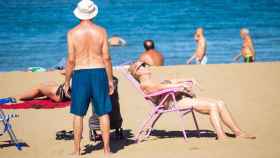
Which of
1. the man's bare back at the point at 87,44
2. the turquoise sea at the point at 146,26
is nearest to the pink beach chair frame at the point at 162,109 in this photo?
the man's bare back at the point at 87,44

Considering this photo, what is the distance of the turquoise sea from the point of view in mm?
22406

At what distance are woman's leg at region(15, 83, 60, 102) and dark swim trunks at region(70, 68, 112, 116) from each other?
11.2ft

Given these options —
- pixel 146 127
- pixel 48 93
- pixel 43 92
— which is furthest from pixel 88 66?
pixel 43 92

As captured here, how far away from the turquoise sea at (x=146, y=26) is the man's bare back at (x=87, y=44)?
1274cm

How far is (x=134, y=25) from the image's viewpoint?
108 ft

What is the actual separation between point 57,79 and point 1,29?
69.3 ft

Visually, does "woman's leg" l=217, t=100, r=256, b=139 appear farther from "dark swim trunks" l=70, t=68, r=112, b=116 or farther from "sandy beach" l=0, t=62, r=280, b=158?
"dark swim trunks" l=70, t=68, r=112, b=116

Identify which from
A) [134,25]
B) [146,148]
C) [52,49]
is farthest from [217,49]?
[146,148]

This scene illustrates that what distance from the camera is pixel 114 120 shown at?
846 centimetres

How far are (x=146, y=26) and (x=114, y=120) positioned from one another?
2411cm

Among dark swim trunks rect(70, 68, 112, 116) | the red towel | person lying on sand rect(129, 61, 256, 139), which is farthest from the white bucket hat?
the red towel

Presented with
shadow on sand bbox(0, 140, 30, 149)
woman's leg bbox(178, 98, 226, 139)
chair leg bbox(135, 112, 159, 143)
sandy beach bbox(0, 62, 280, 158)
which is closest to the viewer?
sandy beach bbox(0, 62, 280, 158)

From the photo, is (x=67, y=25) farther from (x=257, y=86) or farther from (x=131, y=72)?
(x=131, y=72)

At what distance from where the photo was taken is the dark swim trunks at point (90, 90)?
24.6 feet
